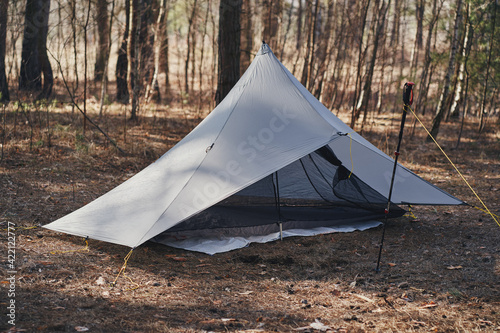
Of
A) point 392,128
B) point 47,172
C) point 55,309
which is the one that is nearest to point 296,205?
point 55,309

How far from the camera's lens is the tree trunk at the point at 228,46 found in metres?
7.57

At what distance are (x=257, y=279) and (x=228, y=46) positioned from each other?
198 inches

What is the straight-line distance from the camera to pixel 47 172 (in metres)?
6.18

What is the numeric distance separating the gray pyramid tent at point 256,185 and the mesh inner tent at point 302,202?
0.01 m

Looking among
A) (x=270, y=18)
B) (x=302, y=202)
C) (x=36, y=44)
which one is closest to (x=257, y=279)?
(x=302, y=202)

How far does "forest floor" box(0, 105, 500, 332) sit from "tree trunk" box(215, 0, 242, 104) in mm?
2833

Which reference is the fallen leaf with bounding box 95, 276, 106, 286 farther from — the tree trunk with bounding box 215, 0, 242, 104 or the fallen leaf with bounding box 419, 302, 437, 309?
the tree trunk with bounding box 215, 0, 242, 104

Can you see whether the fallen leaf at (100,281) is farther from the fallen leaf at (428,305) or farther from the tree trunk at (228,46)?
the tree trunk at (228,46)

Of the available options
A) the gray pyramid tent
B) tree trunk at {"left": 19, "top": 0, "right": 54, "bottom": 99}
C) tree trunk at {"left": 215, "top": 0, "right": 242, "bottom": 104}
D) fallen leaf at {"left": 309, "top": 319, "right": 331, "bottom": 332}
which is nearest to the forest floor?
fallen leaf at {"left": 309, "top": 319, "right": 331, "bottom": 332}

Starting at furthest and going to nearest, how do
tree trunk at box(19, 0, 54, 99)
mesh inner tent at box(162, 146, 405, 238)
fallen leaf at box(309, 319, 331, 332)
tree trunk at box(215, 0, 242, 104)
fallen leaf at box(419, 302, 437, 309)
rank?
tree trunk at box(19, 0, 54, 99) < tree trunk at box(215, 0, 242, 104) < mesh inner tent at box(162, 146, 405, 238) < fallen leaf at box(419, 302, 437, 309) < fallen leaf at box(309, 319, 331, 332)

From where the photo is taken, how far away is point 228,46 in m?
7.69

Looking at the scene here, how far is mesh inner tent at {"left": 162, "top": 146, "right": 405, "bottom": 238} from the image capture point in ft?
14.8

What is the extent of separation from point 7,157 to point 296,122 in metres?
4.37

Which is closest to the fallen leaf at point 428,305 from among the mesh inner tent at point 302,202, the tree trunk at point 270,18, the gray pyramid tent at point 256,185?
the gray pyramid tent at point 256,185
